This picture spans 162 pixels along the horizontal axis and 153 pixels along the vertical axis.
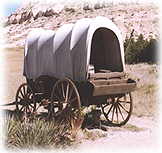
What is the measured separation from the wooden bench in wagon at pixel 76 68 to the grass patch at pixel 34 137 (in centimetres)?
56

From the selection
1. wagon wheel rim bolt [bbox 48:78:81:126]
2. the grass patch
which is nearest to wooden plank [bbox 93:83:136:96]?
wagon wheel rim bolt [bbox 48:78:81:126]

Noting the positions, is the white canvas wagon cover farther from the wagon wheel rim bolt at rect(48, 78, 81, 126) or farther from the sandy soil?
the sandy soil

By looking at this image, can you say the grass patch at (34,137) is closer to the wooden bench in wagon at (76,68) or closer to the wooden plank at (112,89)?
the wooden bench in wagon at (76,68)

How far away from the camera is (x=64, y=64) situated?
22.3 ft

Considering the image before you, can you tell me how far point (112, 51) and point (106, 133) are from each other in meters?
2.53

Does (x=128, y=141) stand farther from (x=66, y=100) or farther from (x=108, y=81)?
(x=66, y=100)

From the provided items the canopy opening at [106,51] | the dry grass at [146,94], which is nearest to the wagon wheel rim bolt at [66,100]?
the canopy opening at [106,51]

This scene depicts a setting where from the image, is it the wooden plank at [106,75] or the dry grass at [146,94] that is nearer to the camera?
the wooden plank at [106,75]

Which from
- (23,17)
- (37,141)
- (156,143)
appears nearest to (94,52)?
(156,143)

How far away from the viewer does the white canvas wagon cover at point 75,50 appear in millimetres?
6379

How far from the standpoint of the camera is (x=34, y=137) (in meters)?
4.90

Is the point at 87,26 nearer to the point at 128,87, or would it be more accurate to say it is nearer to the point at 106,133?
the point at 128,87

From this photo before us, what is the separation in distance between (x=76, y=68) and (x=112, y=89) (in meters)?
1.12

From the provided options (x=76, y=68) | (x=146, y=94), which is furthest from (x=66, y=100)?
(x=146, y=94)
